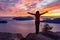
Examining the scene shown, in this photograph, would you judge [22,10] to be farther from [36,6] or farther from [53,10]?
[53,10]

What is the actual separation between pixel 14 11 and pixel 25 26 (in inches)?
18.9

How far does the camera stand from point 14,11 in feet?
14.9

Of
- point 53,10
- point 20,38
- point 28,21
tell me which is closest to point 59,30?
point 53,10

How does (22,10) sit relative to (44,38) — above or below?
above

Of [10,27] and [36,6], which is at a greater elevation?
[36,6]

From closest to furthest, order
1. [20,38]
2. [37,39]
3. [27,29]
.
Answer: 1. [37,39]
2. [20,38]
3. [27,29]

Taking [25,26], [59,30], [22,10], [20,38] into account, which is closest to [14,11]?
[22,10]

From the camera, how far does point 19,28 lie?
14.6ft

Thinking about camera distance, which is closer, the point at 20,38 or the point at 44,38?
the point at 44,38

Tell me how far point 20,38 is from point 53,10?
4.25 ft

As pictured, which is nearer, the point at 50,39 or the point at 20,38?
the point at 50,39

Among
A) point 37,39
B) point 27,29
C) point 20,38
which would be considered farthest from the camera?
point 27,29

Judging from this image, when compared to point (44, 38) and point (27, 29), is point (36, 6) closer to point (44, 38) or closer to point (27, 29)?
point (27, 29)

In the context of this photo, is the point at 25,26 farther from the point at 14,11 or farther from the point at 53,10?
the point at 53,10
